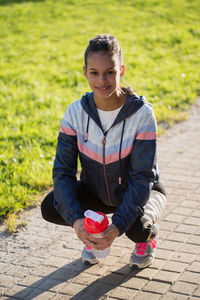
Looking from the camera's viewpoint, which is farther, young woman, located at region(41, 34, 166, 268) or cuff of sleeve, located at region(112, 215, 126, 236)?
young woman, located at region(41, 34, 166, 268)

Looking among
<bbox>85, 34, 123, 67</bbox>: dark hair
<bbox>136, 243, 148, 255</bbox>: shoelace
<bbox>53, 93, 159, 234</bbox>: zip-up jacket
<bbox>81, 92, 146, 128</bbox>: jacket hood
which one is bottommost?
<bbox>136, 243, 148, 255</bbox>: shoelace

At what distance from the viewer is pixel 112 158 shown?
128 inches

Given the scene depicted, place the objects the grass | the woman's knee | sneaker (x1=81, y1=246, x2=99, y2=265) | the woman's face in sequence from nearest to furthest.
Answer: the woman's face, the woman's knee, sneaker (x1=81, y1=246, x2=99, y2=265), the grass

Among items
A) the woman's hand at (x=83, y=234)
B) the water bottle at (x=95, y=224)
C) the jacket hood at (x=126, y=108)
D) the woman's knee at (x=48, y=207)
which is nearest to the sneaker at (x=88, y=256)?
the woman's knee at (x=48, y=207)

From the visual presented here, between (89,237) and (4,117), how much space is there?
388 centimetres

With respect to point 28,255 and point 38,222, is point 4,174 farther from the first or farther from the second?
point 28,255

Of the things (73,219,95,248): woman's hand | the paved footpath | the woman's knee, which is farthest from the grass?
(73,219,95,248): woman's hand

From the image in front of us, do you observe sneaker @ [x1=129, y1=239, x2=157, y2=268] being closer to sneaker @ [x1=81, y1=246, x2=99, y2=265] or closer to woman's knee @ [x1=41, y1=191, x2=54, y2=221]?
sneaker @ [x1=81, y1=246, x2=99, y2=265]

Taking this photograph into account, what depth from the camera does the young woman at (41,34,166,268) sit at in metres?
3.08

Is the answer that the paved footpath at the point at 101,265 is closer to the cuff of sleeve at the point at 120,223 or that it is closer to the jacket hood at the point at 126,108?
the cuff of sleeve at the point at 120,223

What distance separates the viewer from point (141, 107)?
3.15 m

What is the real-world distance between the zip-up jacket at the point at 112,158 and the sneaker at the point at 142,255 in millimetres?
369

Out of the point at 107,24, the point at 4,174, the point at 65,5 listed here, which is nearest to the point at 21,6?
Answer: the point at 65,5

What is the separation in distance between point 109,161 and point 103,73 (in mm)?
605
